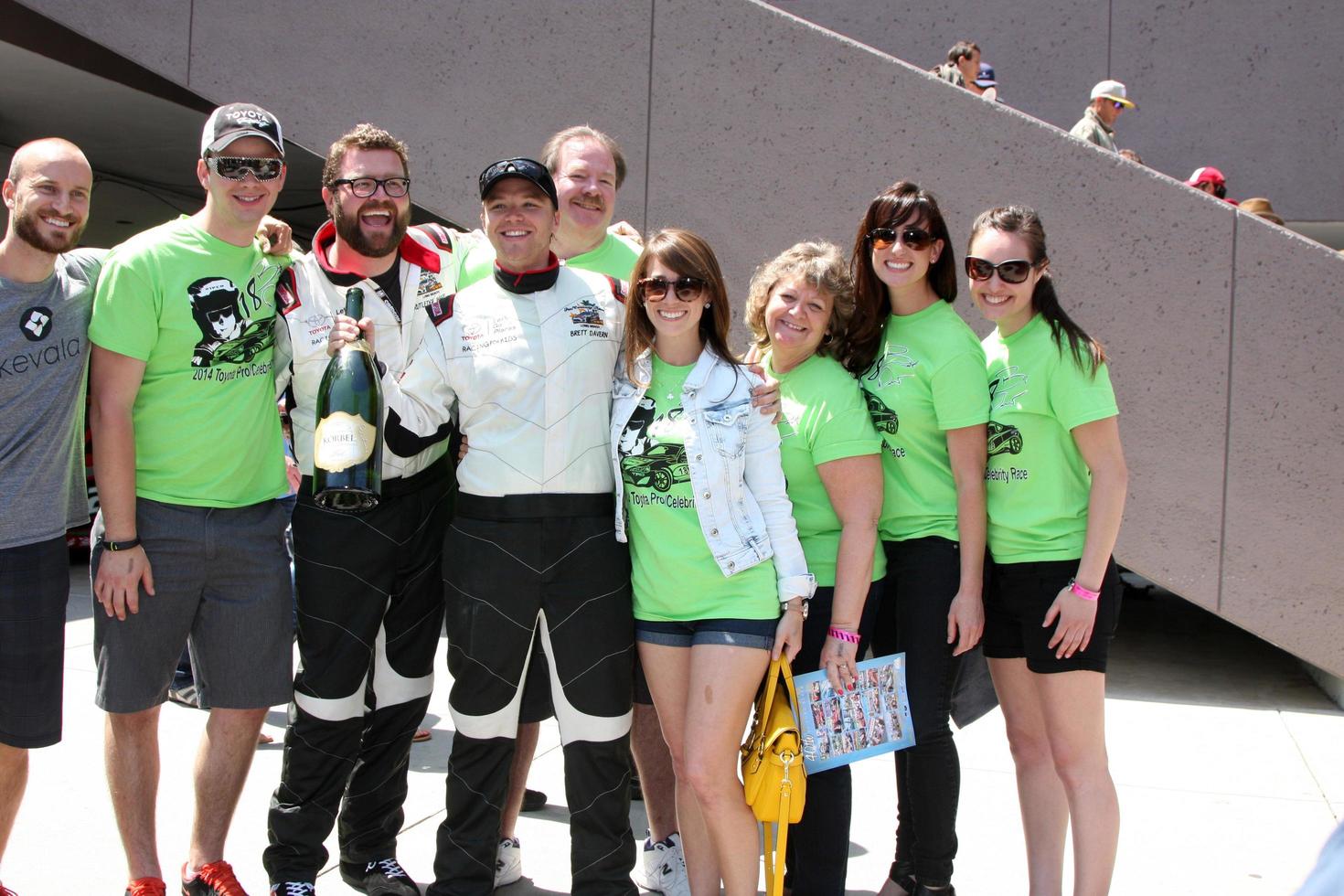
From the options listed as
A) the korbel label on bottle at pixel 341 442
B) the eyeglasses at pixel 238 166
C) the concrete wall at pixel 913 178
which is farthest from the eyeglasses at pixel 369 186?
the concrete wall at pixel 913 178

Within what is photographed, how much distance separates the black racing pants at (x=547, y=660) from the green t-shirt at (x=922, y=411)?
2.68ft

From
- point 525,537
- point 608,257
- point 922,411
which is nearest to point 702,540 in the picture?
point 525,537

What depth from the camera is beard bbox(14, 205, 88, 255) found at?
3.25m

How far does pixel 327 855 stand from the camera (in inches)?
140

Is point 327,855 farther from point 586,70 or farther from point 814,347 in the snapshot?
point 586,70

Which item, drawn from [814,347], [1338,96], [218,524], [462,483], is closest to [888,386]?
[814,347]

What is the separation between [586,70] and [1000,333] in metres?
4.19

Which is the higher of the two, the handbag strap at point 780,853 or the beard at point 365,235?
the beard at point 365,235

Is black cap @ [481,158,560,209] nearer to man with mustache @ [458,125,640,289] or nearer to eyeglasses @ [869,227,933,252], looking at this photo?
man with mustache @ [458,125,640,289]

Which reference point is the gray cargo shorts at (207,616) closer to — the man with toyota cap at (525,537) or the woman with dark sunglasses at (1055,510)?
the man with toyota cap at (525,537)

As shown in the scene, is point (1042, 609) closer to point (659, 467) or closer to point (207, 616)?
point (659, 467)

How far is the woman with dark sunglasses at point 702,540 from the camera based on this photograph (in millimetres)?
3113

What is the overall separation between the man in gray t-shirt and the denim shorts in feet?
5.73

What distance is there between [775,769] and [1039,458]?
1.12m
